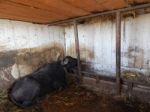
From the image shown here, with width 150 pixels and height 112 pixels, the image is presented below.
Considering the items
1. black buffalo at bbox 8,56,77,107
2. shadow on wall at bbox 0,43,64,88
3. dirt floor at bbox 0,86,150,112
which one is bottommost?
dirt floor at bbox 0,86,150,112

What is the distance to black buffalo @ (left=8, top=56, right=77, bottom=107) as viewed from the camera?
2.66m

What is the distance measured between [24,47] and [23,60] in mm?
292

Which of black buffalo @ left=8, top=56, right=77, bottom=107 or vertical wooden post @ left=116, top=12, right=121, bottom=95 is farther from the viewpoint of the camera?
black buffalo @ left=8, top=56, right=77, bottom=107

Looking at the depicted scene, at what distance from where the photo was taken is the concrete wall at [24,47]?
115 inches

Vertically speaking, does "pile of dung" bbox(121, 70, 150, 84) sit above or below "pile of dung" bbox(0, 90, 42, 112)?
above

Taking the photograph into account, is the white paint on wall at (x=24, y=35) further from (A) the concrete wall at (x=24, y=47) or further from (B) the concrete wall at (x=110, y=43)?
(B) the concrete wall at (x=110, y=43)

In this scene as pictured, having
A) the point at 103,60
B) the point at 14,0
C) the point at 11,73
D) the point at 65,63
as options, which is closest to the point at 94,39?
the point at 103,60

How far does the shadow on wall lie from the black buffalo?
0.85 ft

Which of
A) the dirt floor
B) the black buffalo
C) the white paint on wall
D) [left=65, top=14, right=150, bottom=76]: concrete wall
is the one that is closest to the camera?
the dirt floor

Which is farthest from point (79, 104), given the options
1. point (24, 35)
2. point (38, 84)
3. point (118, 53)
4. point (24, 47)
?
point (24, 35)

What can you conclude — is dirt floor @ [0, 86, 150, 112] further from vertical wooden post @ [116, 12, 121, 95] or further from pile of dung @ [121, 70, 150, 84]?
pile of dung @ [121, 70, 150, 84]

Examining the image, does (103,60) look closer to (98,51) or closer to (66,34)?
(98,51)

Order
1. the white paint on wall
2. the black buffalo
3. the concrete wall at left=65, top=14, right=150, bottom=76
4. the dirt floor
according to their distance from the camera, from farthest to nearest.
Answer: the concrete wall at left=65, top=14, right=150, bottom=76 < the white paint on wall < the black buffalo < the dirt floor

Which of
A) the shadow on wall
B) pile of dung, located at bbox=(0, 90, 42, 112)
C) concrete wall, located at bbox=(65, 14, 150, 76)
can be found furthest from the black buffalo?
concrete wall, located at bbox=(65, 14, 150, 76)
